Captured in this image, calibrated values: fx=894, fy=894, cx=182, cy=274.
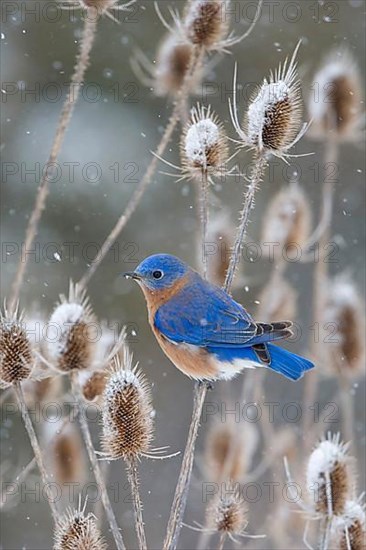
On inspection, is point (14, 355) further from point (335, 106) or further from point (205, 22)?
Result: point (335, 106)

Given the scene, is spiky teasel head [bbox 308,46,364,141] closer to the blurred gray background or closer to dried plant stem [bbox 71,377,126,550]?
dried plant stem [bbox 71,377,126,550]

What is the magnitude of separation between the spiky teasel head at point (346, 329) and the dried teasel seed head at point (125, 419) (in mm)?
1935

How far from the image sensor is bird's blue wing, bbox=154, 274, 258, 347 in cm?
391

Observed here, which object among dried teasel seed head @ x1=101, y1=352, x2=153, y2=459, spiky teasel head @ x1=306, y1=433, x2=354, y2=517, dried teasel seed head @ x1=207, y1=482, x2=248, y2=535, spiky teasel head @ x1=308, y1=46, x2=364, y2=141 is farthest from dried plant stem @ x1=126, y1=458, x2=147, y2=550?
spiky teasel head @ x1=308, y1=46, x2=364, y2=141

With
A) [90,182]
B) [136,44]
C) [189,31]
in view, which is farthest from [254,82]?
[189,31]

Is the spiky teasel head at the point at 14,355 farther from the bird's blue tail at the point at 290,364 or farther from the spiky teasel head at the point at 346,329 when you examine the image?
the spiky teasel head at the point at 346,329

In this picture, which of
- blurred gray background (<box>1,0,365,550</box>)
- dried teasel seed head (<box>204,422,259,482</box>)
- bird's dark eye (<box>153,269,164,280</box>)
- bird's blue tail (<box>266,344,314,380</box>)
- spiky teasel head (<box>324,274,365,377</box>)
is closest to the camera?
bird's blue tail (<box>266,344,314,380</box>)

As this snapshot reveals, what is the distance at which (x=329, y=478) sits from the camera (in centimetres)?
344

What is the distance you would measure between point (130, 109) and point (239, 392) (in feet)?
12.6

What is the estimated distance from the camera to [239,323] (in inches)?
155

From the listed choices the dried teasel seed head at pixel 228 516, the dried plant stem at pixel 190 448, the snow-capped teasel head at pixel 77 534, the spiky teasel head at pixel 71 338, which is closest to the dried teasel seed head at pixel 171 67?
the dried plant stem at pixel 190 448

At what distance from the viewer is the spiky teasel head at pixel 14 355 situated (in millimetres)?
3324

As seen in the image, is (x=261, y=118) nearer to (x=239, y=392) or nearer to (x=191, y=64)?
(x=191, y=64)

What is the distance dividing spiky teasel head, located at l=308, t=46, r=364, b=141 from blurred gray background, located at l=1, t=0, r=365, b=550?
442 cm
